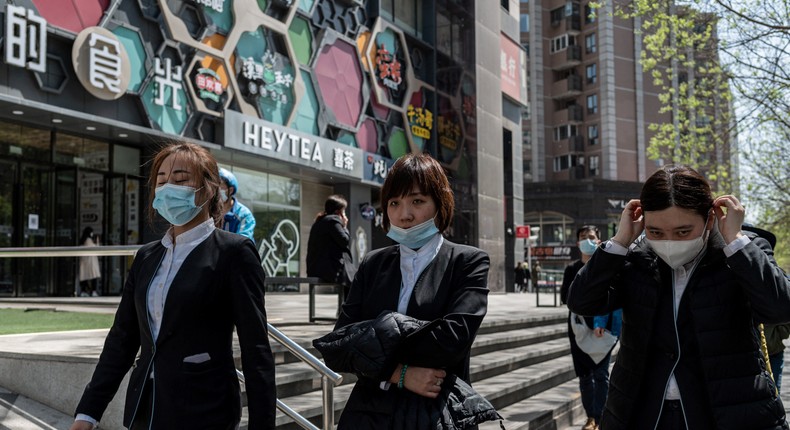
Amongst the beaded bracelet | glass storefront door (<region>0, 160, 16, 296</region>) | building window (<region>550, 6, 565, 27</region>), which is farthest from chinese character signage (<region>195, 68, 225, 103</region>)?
building window (<region>550, 6, 565, 27</region>)

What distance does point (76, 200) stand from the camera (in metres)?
15.6

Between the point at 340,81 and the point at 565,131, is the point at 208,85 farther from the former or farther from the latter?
the point at 565,131

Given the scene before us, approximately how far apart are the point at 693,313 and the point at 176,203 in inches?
74.5

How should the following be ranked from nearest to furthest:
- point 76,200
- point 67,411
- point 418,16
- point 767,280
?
point 767,280, point 67,411, point 76,200, point 418,16

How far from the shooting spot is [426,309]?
2525 millimetres

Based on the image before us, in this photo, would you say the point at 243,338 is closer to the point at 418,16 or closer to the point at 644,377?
the point at 644,377

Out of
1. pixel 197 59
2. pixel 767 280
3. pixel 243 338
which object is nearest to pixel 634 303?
pixel 767 280

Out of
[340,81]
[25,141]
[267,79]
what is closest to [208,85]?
[267,79]

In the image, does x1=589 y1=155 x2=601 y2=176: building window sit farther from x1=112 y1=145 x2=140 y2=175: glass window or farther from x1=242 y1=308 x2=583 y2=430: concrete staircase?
x1=242 y1=308 x2=583 y2=430: concrete staircase

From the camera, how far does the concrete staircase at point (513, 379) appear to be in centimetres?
563

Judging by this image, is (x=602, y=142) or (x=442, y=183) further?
(x=602, y=142)

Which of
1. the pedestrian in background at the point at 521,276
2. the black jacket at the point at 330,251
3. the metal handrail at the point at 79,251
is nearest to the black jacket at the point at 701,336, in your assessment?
the metal handrail at the point at 79,251

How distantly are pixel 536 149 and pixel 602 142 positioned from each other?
185 inches

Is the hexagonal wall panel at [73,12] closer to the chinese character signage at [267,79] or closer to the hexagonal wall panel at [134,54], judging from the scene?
the hexagonal wall panel at [134,54]
